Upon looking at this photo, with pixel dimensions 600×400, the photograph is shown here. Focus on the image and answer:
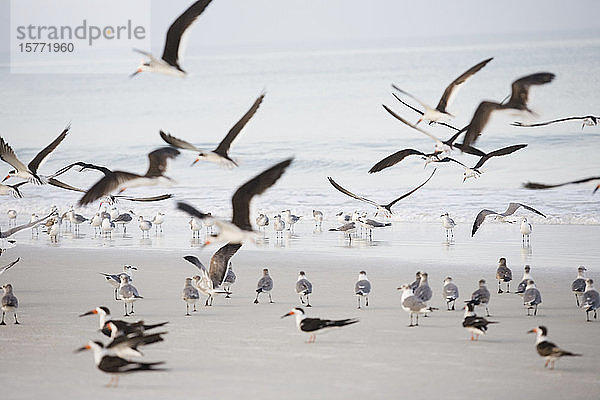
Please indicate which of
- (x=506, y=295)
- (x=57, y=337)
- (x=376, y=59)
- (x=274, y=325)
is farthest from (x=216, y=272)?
(x=376, y=59)

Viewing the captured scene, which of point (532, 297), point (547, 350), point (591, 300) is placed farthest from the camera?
point (532, 297)

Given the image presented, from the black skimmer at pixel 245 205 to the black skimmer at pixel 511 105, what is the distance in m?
1.67

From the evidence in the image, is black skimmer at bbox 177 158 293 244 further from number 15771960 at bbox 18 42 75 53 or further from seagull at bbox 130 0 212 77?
number 15771960 at bbox 18 42 75 53

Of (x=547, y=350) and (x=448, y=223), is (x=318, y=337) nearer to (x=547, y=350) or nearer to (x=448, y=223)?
(x=547, y=350)

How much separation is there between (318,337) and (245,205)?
1.79 m

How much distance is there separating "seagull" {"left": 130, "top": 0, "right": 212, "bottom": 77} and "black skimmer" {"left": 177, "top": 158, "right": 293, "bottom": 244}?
170 cm

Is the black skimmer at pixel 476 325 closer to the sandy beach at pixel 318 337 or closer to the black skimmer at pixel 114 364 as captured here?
the sandy beach at pixel 318 337

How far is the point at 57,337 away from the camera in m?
8.02

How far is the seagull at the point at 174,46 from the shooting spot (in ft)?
26.3

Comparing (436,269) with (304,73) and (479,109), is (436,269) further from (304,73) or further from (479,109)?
(304,73)

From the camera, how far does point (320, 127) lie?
30.1 m

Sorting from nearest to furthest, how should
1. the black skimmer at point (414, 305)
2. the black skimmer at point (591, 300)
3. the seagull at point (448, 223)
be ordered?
the black skimmer at point (414, 305), the black skimmer at point (591, 300), the seagull at point (448, 223)

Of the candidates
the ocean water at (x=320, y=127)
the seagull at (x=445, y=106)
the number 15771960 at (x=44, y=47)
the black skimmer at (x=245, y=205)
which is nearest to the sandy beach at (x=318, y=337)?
the black skimmer at (x=245, y=205)

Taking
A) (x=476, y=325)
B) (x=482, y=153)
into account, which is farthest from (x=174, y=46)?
(x=476, y=325)
